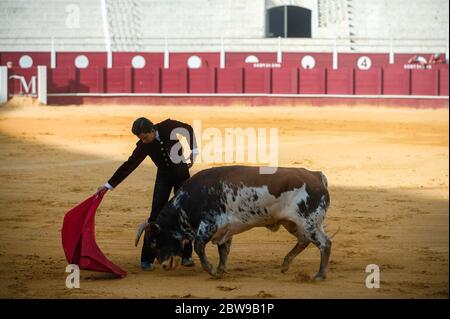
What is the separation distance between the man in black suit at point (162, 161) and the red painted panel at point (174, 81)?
14.7 m

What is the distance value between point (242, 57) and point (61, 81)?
15.4ft

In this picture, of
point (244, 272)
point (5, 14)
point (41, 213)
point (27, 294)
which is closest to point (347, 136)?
point (41, 213)

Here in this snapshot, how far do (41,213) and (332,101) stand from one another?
1305cm

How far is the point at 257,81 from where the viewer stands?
806 inches

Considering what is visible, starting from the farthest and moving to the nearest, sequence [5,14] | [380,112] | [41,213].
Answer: [5,14], [380,112], [41,213]

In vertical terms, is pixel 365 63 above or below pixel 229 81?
above

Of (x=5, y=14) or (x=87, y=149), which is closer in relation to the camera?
(x=87, y=149)

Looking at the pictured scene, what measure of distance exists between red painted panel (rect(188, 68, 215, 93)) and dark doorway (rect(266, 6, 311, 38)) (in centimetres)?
376

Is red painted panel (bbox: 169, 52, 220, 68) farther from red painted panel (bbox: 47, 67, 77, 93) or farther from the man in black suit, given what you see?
the man in black suit

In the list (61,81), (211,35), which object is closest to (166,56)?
(211,35)

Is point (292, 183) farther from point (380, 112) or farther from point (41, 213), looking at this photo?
point (380, 112)

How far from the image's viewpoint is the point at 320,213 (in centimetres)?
539

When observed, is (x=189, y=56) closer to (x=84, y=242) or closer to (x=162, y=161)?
(x=162, y=161)

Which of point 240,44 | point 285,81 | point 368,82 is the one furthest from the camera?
point 240,44
